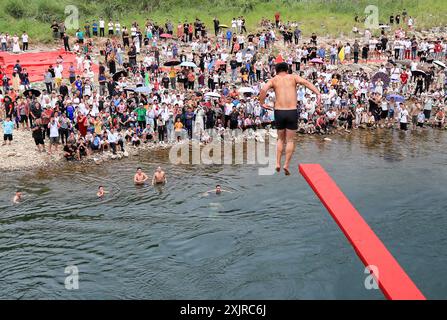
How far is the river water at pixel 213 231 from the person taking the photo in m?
18.8

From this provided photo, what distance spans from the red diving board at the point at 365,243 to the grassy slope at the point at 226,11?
1315 inches

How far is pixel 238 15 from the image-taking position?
4616cm

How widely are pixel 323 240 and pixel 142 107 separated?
11.5 metres

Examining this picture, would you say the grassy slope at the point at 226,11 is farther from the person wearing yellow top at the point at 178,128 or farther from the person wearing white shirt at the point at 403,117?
the person wearing yellow top at the point at 178,128

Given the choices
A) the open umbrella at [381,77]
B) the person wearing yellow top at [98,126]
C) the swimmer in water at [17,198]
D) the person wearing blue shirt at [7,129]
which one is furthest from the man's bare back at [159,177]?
the open umbrella at [381,77]

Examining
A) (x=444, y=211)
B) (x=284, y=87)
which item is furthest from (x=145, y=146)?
(x=284, y=87)

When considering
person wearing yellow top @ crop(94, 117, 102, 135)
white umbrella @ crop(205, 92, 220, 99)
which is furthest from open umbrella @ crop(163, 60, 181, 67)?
person wearing yellow top @ crop(94, 117, 102, 135)

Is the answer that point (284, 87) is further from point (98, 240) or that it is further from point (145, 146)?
point (145, 146)

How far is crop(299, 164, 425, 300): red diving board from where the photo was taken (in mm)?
8945

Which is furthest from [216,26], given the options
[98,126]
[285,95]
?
[285,95]

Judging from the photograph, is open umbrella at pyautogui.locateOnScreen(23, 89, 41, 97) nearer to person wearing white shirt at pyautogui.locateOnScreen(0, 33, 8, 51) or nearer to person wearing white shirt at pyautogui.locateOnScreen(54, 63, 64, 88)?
person wearing white shirt at pyautogui.locateOnScreen(54, 63, 64, 88)

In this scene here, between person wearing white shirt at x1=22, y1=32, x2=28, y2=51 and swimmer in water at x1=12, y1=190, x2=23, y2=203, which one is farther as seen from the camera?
person wearing white shirt at x1=22, y1=32, x2=28, y2=51

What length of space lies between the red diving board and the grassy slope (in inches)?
1315

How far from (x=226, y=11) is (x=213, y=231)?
28.5m
